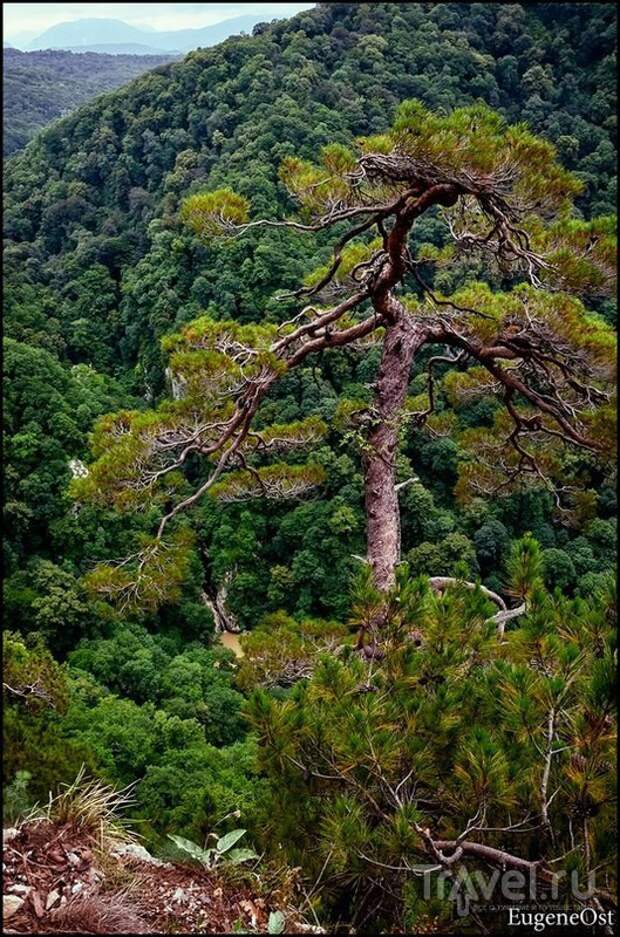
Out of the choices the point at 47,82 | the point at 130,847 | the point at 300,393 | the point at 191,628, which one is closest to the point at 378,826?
the point at 130,847

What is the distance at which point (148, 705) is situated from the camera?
12742 millimetres

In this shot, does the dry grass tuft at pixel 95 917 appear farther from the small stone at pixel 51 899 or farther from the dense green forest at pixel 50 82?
the dense green forest at pixel 50 82

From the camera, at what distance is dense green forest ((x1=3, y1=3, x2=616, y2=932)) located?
2266 mm

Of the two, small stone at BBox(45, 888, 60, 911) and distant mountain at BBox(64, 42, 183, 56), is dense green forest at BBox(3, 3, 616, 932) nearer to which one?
small stone at BBox(45, 888, 60, 911)

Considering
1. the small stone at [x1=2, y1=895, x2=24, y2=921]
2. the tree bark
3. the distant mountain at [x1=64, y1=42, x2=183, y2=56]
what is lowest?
the small stone at [x1=2, y1=895, x2=24, y2=921]

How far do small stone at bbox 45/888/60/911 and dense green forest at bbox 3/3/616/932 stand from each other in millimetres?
341

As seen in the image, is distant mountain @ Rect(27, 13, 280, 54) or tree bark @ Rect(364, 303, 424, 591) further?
distant mountain @ Rect(27, 13, 280, 54)

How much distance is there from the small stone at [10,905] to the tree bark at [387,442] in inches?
65.9

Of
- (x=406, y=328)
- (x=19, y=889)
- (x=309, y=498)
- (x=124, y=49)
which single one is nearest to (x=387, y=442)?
(x=406, y=328)

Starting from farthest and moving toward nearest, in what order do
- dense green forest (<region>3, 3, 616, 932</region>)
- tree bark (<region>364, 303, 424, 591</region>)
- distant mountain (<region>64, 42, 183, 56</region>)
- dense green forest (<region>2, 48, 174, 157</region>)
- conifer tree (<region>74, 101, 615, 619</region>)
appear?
distant mountain (<region>64, 42, 183, 56</region>) → dense green forest (<region>2, 48, 174, 157</region>) → tree bark (<region>364, 303, 424, 591</region>) → conifer tree (<region>74, 101, 615, 619</region>) → dense green forest (<region>3, 3, 616, 932</region>)

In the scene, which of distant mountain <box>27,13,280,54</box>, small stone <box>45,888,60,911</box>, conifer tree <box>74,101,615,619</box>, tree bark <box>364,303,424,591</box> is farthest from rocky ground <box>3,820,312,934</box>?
distant mountain <box>27,13,280,54</box>

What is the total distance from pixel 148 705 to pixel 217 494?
389 inches

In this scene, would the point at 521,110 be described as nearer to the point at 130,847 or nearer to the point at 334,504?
the point at 334,504
